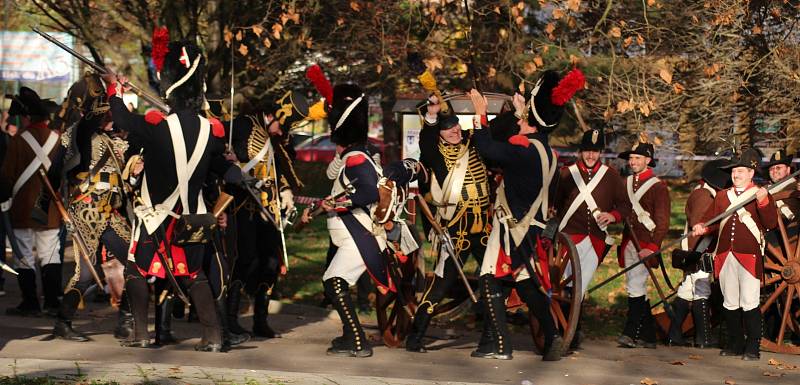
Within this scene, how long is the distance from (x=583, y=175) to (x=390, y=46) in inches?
294

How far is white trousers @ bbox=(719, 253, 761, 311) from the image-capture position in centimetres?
1147

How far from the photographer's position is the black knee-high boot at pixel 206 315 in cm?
1044

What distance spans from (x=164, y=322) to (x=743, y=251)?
4338mm

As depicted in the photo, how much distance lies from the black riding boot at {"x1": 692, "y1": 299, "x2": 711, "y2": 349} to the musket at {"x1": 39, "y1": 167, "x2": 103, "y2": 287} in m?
4.67

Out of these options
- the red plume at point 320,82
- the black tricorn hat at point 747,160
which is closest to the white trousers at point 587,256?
the black tricorn hat at point 747,160

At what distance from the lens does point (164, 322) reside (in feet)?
36.1

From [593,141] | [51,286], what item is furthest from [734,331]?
[51,286]

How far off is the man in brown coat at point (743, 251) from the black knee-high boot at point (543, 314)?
158cm

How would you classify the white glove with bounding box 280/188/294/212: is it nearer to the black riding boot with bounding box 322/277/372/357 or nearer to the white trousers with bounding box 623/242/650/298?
the black riding boot with bounding box 322/277/372/357

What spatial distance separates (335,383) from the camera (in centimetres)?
869

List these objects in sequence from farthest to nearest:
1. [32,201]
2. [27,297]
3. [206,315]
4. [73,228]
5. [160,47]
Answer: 1. [27,297]
2. [32,201]
3. [73,228]
4. [206,315]
5. [160,47]

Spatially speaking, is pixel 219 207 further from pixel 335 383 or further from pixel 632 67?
pixel 632 67

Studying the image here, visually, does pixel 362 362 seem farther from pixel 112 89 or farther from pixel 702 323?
pixel 702 323

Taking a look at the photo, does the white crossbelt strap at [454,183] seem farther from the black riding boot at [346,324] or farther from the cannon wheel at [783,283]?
the cannon wheel at [783,283]
